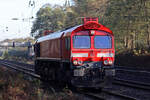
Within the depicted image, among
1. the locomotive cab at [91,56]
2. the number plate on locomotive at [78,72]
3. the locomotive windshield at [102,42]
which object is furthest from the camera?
the locomotive windshield at [102,42]

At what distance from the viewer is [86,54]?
1362 cm

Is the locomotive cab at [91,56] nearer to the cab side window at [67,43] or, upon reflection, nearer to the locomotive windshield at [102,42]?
the locomotive windshield at [102,42]

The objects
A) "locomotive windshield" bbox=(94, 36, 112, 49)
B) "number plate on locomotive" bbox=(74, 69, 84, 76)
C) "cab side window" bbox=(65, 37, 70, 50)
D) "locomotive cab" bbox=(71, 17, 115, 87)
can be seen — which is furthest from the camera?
"locomotive windshield" bbox=(94, 36, 112, 49)

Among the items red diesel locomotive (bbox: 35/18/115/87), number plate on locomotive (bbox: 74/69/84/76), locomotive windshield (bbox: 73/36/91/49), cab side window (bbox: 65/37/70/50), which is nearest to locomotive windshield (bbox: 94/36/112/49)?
red diesel locomotive (bbox: 35/18/115/87)

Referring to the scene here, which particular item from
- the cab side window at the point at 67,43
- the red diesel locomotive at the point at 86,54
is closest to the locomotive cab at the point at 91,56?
the red diesel locomotive at the point at 86,54

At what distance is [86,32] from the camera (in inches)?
552

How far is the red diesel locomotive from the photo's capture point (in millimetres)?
13266

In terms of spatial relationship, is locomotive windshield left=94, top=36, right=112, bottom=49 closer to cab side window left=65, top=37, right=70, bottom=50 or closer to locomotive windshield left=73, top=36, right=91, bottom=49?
locomotive windshield left=73, top=36, right=91, bottom=49

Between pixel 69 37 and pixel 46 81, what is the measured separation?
6.57 metres

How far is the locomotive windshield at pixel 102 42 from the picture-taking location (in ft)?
46.1

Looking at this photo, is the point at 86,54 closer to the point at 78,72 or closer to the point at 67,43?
the point at 78,72

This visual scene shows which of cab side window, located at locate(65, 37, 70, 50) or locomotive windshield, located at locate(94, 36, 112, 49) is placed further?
locomotive windshield, located at locate(94, 36, 112, 49)

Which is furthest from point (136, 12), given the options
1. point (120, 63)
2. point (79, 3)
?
point (79, 3)

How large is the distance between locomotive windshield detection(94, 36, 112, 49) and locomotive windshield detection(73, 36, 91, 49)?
42cm
